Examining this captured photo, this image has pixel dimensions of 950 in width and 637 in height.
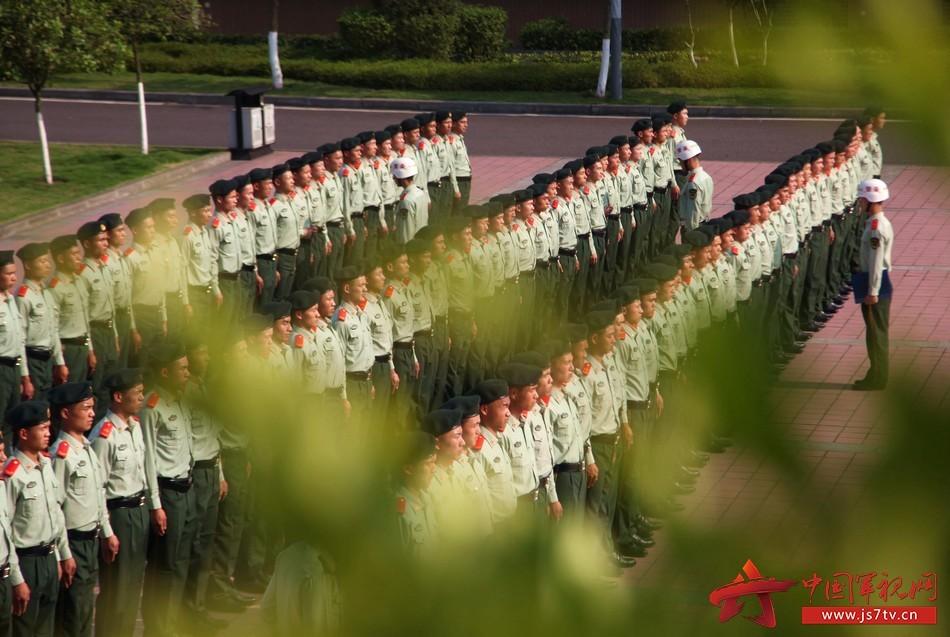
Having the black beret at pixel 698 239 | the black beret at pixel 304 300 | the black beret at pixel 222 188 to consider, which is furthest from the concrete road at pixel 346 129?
the black beret at pixel 304 300

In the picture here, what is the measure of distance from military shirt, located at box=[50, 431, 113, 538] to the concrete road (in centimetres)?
1529

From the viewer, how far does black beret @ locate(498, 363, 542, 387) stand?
7.58 m

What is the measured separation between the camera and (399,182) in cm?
1501

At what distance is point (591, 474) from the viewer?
27.4 ft

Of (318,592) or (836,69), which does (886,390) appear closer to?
(836,69)

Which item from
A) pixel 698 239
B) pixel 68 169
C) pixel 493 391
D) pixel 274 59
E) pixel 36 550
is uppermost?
pixel 493 391

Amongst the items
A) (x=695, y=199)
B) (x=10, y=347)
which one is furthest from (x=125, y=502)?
(x=695, y=199)

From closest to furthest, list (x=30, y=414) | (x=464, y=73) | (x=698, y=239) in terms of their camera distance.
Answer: (x=30, y=414) → (x=698, y=239) → (x=464, y=73)

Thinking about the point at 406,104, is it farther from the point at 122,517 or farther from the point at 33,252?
the point at 122,517

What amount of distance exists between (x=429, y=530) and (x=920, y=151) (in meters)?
0.50

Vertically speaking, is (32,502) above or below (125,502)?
above

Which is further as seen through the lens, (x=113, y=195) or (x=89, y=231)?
(x=113, y=195)

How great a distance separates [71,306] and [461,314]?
8578mm

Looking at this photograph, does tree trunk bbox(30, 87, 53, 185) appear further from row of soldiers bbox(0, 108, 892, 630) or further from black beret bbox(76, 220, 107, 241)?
black beret bbox(76, 220, 107, 241)
